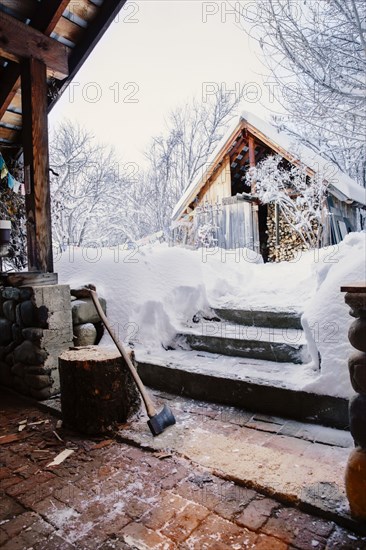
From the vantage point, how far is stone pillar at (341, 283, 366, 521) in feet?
5.12

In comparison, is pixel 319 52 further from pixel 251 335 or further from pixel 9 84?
pixel 9 84

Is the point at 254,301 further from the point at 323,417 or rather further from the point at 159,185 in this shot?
the point at 159,185

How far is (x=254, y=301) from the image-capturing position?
4.69 metres

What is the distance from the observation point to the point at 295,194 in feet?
32.0

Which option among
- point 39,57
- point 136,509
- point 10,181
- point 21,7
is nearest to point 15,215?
point 10,181

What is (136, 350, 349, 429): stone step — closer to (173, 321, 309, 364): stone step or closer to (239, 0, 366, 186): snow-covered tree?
(173, 321, 309, 364): stone step

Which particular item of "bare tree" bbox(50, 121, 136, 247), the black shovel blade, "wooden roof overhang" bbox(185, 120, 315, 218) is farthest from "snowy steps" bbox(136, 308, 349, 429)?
"bare tree" bbox(50, 121, 136, 247)

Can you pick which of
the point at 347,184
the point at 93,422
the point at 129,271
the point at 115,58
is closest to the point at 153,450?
the point at 93,422

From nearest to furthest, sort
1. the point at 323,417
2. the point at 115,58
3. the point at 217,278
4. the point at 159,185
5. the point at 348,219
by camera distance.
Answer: the point at 323,417 → the point at 217,278 → the point at 348,219 → the point at 115,58 → the point at 159,185

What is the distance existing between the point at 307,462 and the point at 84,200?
45.4ft

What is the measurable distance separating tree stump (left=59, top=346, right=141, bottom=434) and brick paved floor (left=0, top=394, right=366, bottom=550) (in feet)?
0.87

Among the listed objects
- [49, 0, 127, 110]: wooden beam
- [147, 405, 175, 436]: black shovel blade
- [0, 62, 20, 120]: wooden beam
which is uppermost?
[49, 0, 127, 110]: wooden beam

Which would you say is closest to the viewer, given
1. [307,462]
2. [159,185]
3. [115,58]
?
[307,462]

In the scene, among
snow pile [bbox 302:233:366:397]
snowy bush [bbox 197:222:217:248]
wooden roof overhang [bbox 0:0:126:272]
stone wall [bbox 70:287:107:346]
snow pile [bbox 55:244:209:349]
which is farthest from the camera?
snowy bush [bbox 197:222:217:248]
